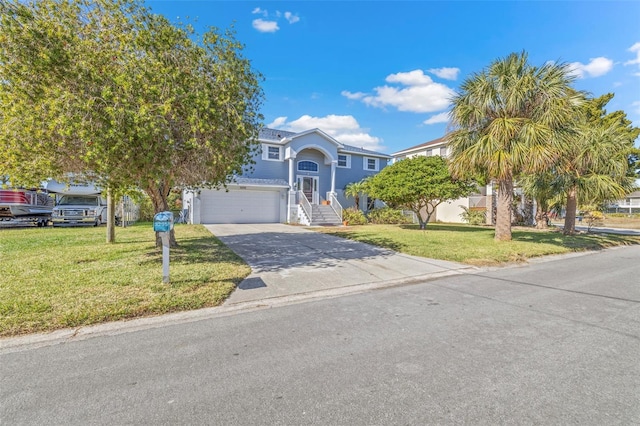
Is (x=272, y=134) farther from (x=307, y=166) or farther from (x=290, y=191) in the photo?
(x=290, y=191)

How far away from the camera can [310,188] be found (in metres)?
22.9

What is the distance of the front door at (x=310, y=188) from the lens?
74.0 feet

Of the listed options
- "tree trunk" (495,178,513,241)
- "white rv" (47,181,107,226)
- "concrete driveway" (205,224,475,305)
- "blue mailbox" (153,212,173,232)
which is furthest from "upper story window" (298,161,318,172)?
"blue mailbox" (153,212,173,232)

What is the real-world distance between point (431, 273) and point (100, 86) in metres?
7.87

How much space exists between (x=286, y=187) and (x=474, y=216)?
1495 centimetres

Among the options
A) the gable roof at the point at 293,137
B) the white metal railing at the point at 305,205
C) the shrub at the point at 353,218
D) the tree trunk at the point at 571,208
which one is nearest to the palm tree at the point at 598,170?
the tree trunk at the point at 571,208

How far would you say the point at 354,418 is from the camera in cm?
228

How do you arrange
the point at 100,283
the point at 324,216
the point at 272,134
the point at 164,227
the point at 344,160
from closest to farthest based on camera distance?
the point at 164,227 → the point at 100,283 → the point at 324,216 → the point at 272,134 → the point at 344,160

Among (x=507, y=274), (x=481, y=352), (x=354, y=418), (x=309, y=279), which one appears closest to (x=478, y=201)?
(x=507, y=274)

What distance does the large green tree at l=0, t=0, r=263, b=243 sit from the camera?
17.2ft

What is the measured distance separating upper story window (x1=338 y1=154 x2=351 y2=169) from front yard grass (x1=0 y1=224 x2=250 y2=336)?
1660 cm

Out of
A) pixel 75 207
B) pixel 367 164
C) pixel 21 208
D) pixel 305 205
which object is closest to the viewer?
pixel 75 207

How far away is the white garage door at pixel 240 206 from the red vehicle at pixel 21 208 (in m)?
8.34

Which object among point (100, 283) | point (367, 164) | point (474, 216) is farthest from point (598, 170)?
point (100, 283)
